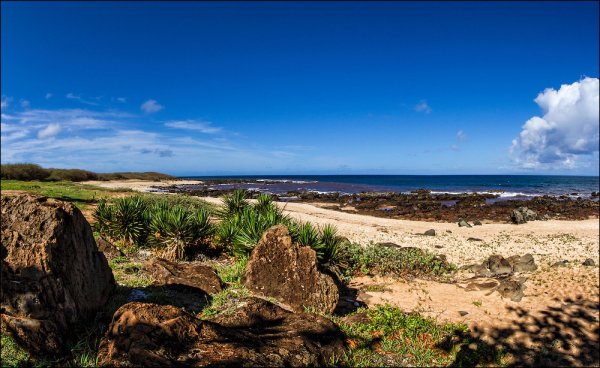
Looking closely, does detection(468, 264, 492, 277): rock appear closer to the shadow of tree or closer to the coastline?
the coastline

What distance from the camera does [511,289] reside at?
34.6 ft

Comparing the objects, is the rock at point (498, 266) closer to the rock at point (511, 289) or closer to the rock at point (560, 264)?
the rock at point (511, 289)

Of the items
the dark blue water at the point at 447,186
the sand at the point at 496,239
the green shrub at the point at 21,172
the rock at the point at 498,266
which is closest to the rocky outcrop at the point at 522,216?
the sand at the point at 496,239

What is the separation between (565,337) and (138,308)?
8.52 meters

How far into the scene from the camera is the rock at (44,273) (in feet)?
15.1

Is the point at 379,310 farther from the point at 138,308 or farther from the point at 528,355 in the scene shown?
the point at 138,308

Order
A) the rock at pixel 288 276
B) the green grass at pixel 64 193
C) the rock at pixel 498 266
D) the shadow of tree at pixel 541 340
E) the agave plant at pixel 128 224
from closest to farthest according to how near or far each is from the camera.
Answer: the shadow of tree at pixel 541 340 < the rock at pixel 288 276 < the agave plant at pixel 128 224 < the rock at pixel 498 266 < the green grass at pixel 64 193

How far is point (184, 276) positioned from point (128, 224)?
509 centimetres

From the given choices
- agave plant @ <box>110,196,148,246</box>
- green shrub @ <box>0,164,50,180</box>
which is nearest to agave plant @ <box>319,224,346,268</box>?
agave plant @ <box>110,196,148,246</box>

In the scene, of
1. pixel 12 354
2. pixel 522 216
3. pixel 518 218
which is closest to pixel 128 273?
pixel 12 354

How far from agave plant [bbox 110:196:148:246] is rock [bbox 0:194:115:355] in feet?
20.9

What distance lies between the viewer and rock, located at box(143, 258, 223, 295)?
26.0 ft

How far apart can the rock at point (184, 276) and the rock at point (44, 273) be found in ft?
6.56

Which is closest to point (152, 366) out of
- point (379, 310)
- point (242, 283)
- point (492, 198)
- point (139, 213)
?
point (242, 283)
